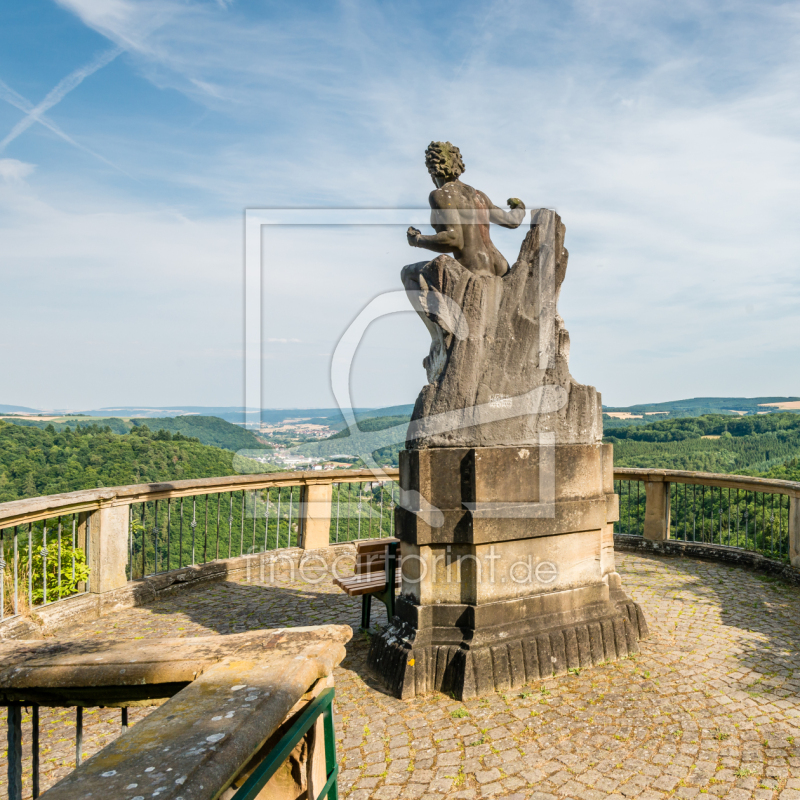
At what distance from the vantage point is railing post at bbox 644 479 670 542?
881 cm

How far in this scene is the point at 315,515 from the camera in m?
8.74

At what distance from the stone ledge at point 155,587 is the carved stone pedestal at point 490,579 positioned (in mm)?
3341

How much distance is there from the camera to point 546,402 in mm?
5020

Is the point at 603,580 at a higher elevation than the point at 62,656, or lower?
lower

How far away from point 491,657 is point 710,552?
5.59m

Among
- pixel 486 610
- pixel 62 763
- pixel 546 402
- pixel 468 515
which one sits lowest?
pixel 62 763

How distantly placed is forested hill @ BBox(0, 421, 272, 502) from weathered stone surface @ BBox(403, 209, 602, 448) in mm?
6371

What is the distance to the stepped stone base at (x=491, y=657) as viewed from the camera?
430 cm

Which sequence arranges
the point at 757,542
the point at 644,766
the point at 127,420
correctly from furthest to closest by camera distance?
the point at 127,420, the point at 757,542, the point at 644,766

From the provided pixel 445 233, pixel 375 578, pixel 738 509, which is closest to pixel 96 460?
pixel 375 578

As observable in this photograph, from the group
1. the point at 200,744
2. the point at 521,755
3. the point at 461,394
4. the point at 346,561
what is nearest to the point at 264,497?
the point at 346,561

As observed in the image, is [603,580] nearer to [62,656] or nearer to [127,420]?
[62,656]

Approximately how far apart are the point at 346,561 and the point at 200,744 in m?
7.64

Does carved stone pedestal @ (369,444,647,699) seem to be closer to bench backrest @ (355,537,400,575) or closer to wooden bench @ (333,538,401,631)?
wooden bench @ (333,538,401,631)
